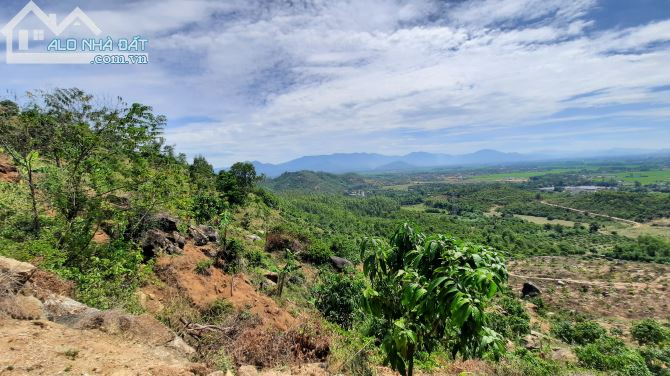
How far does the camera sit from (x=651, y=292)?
3900 cm

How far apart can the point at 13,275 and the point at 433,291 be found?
7.67m

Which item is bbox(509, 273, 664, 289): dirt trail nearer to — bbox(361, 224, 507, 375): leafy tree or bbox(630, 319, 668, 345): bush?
bbox(630, 319, 668, 345): bush

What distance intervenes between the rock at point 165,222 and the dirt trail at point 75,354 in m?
10.3

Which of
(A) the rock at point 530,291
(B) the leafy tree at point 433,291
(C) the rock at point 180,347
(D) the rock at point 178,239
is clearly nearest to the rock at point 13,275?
(C) the rock at point 180,347

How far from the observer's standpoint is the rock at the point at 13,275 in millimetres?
5865

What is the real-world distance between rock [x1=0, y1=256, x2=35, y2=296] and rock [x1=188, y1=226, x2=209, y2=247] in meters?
12.6

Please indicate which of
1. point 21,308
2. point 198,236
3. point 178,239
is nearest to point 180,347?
point 21,308

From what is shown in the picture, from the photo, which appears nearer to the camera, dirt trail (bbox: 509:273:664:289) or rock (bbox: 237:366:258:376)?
rock (bbox: 237:366:258:376)

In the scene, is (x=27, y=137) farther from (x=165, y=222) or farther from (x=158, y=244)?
(x=165, y=222)

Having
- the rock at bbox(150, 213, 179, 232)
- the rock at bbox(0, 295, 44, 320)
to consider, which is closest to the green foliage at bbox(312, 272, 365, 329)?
the rock at bbox(150, 213, 179, 232)

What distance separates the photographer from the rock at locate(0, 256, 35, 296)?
5865 mm

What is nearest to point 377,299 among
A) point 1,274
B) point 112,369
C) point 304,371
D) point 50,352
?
point 304,371

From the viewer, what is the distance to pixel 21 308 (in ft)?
18.5

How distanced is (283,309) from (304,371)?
972 cm
